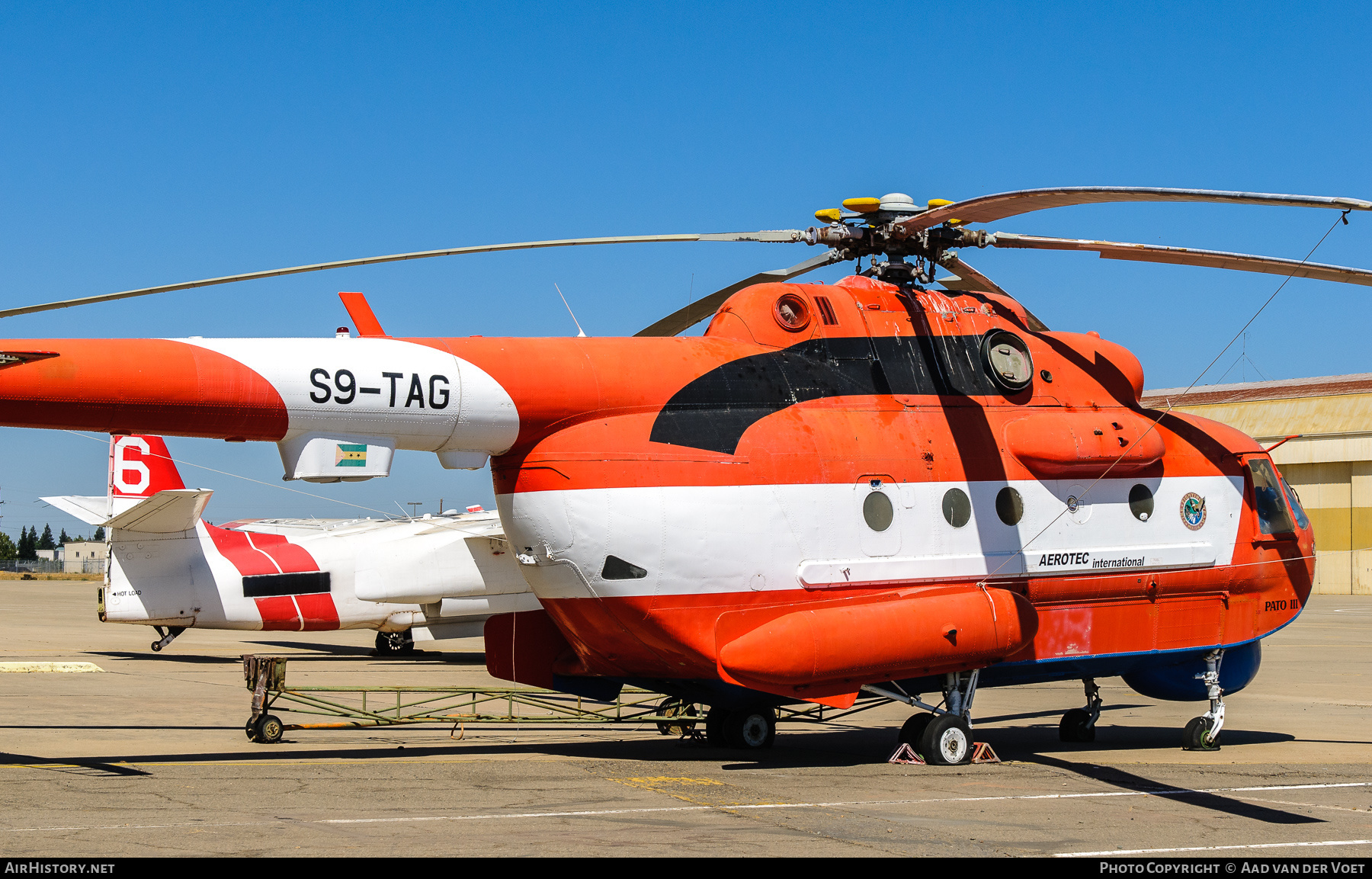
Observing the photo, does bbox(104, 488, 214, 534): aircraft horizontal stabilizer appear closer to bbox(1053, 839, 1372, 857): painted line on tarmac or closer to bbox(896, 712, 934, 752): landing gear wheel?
bbox(896, 712, 934, 752): landing gear wheel

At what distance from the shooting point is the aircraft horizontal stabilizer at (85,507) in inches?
1033

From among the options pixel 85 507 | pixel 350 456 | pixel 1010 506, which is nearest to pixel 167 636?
pixel 85 507

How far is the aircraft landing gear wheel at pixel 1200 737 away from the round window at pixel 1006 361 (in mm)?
4705

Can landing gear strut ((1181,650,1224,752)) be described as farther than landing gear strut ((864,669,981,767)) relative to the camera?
Yes

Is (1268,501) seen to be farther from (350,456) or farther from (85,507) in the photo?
(85,507)

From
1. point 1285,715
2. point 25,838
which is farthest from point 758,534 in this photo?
point 1285,715

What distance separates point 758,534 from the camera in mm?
12453

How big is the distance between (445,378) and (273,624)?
48.6 ft

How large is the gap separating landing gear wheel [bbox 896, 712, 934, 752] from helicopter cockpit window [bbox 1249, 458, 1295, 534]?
519 centimetres

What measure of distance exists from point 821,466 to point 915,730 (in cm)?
309

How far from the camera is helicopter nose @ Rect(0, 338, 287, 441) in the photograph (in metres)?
10.3

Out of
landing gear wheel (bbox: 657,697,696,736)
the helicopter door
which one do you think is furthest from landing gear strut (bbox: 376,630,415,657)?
the helicopter door
